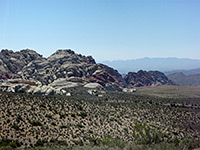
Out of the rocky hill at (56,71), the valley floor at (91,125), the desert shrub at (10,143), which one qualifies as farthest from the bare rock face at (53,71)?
the desert shrub at (10,143)

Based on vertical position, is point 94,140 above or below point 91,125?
below

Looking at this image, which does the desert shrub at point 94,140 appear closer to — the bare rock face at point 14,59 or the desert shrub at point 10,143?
the desert shrub at point 10,143

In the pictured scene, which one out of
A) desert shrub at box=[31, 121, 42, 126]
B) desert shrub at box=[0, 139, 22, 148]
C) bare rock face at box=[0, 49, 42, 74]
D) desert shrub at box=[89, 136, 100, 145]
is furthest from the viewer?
bare rock face at box=[0, 49, 42, 74]

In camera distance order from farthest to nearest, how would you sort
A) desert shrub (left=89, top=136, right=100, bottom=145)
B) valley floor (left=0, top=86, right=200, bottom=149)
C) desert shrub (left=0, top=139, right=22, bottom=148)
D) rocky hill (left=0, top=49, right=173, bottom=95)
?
rocky hill (left=0, top=49, right=173, bottom=95) < desert shrub (left=89, top=136, right=100, bottom=145) < valley floor (left=0, top=86, right=200, bottom=149) < desert shrub (left=0, top=139, right=22, bottom=148)

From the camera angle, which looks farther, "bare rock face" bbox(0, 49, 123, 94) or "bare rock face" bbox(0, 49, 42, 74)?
"bare rock face" bbox(0, 49, 42, 74)

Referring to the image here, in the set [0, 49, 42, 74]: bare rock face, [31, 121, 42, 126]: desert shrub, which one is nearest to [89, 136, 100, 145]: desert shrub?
[31, 121, 42, 126]: desert shrub

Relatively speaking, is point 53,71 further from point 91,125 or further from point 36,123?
point 36,123

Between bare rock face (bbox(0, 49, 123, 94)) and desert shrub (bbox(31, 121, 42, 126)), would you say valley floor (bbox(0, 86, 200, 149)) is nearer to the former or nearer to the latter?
desert shrub (bbox(31, 121, 42, 126))

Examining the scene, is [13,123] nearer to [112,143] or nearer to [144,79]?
[112,143]

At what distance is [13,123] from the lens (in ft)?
101

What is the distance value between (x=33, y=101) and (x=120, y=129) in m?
18.1

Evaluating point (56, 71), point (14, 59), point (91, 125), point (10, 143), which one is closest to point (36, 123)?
point (10, 143)

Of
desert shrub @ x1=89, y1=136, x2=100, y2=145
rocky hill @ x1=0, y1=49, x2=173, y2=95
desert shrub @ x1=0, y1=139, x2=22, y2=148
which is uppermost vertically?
rocky hill @ x1=0, y1=49, x2=173, y2=95

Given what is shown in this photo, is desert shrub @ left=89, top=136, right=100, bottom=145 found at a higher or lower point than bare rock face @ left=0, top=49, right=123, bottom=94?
lower
